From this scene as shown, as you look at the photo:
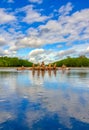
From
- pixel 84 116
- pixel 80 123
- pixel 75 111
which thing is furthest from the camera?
pixel 75 111

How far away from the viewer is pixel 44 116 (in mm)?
14055

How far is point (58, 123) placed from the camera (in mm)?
12742

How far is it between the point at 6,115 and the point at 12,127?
2.38 metres

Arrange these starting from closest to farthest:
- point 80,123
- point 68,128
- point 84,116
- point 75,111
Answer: point 68,128
point 80,123
point 84,116
point 75,111

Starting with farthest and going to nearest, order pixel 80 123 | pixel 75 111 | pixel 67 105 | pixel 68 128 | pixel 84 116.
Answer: pixel 67 105 < pixel 75 111 < pixel 84 116 < pixel 80 123 < pixel 68 128

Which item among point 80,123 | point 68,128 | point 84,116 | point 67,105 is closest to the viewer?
point 68,128

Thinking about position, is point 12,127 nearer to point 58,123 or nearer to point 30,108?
point 58,123

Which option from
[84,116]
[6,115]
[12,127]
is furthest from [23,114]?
[84,116]

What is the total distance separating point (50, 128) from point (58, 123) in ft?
2.88

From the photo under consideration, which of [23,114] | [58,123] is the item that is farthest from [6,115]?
[58,123]

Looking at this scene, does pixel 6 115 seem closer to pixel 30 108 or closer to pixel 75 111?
pixel 30 108

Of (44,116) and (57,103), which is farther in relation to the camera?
(57,103)

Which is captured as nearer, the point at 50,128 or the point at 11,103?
the point at 50,128

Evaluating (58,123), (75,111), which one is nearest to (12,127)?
(58,123)
